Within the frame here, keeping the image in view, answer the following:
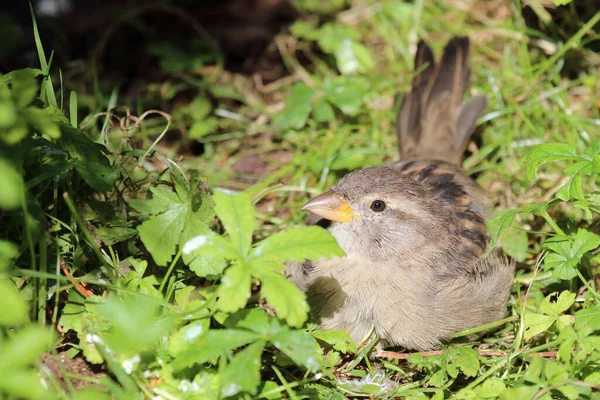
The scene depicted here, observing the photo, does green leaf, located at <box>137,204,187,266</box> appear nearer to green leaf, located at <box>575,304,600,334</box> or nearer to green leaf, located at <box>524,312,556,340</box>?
green leaf, located at <box>524,312,556,340</box>

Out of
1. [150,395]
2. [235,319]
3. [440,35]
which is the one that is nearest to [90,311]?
[150,395]

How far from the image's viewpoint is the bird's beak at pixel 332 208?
295 centimetres

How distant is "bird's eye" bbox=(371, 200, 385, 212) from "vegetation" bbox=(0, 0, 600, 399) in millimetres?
503

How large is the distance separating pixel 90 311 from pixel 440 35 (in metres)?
3.32

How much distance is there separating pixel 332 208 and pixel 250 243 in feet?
2.18

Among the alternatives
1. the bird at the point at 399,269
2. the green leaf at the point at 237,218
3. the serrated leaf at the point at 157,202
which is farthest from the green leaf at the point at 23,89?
the bird at the point at 399,269

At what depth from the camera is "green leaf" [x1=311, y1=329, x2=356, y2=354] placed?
274 centimetres

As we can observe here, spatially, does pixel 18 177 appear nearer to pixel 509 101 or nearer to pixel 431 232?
pixel 431 232

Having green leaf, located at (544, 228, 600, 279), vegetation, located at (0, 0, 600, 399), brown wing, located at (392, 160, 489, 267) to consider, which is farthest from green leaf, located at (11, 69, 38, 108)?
green leaf, located at (544, 228, 600, 279)

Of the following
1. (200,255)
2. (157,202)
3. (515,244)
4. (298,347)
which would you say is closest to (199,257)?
(200,255)

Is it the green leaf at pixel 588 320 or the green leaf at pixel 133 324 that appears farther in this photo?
the green leaf at pixel 588 320

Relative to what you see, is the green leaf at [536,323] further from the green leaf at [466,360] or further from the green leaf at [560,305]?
the green leaf at [466,360]

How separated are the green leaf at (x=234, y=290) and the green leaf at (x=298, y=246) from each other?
0.27ft

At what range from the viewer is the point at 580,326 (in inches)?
102
